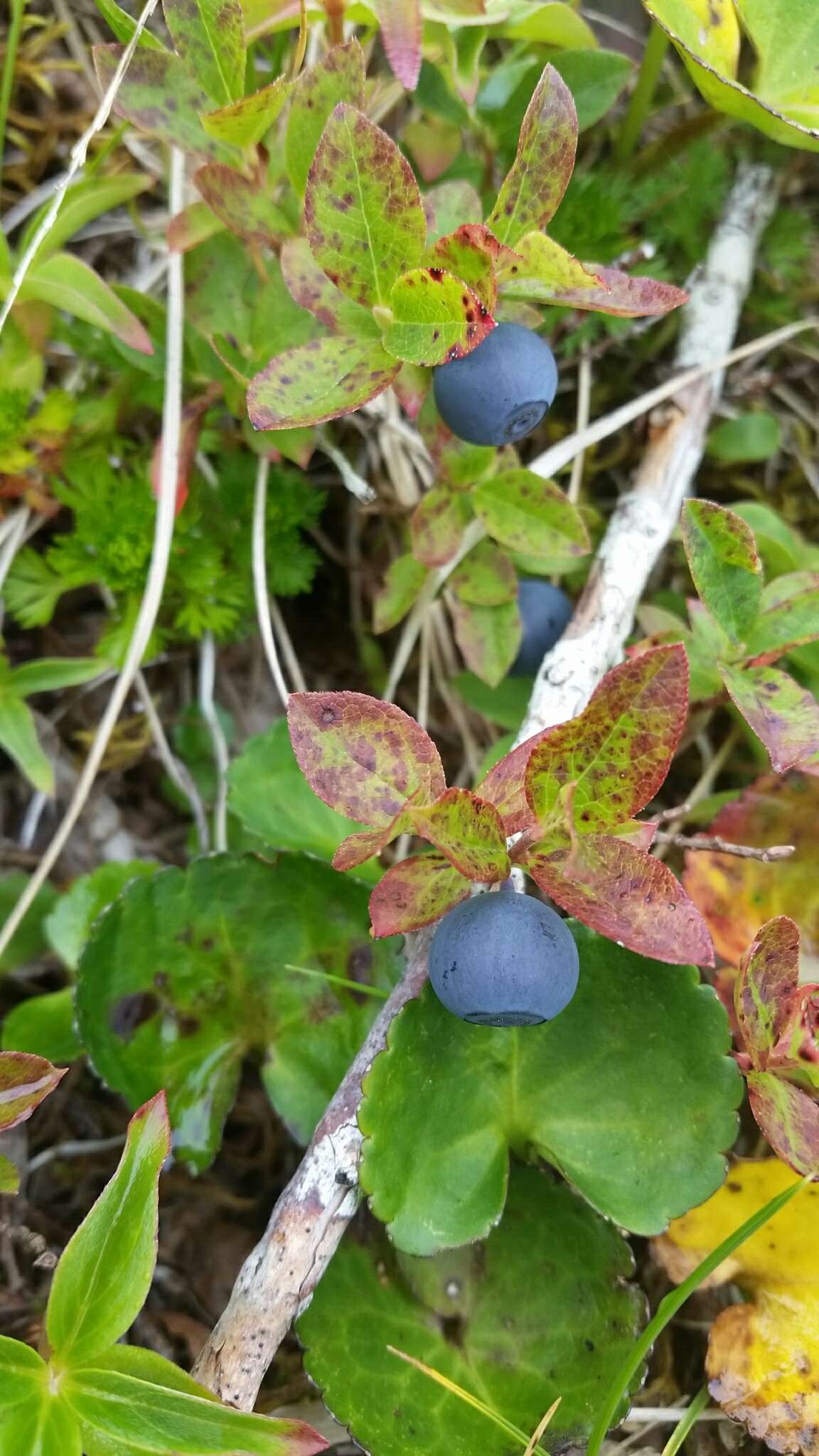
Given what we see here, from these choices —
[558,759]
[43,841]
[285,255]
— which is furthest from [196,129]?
[43,841]

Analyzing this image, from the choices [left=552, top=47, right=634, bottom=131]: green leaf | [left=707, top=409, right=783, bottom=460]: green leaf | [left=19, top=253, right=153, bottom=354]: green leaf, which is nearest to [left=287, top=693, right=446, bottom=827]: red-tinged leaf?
[left=19, top=253, right=153, bottom=354]: green leaf

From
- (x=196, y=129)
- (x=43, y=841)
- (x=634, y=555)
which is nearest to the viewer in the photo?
(x=196, y=129)

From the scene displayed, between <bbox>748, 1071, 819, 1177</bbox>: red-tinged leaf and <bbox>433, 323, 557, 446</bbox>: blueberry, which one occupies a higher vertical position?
<bbox>433, 323, 557, 446</bbox>: blueberry

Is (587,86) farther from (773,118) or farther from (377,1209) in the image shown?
(377,1209)

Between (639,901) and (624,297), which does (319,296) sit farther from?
(639,901)

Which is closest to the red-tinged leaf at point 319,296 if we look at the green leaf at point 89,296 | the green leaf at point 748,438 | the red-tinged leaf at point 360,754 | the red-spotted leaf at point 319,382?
the red-spotted leaf at point 319,382

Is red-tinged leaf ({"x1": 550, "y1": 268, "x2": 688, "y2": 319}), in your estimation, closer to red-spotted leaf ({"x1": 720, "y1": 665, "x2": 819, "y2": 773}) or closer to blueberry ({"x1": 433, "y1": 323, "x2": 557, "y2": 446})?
blueberry ({"x1": 433, "y1": 323, "x2": 557, "y2": 446})

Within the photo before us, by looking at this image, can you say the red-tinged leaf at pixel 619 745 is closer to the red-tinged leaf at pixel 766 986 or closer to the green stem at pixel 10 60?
the red-tinged leaf at pixel 766 986
